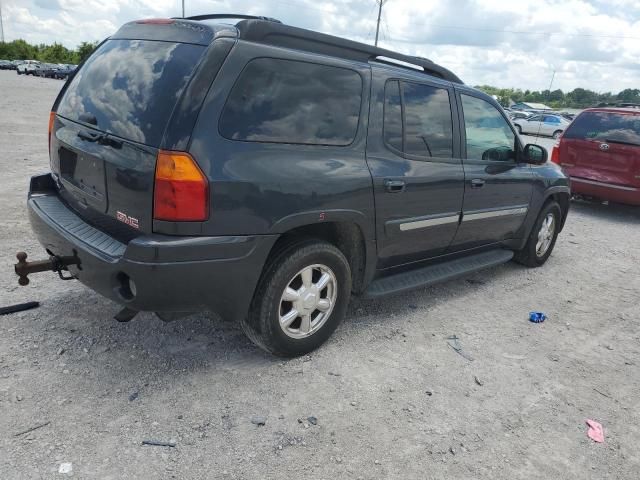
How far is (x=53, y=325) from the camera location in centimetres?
337

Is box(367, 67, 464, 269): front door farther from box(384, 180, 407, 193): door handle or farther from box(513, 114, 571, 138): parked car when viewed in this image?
box(513, 114, 571, 138): parked car

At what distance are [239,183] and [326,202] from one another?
60 cm

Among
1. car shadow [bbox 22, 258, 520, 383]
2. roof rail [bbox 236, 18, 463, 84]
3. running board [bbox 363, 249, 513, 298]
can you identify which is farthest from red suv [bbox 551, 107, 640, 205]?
car shadow [bbox 22, 258, 520, 383]

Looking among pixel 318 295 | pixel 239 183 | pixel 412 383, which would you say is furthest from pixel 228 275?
pixel 412 383

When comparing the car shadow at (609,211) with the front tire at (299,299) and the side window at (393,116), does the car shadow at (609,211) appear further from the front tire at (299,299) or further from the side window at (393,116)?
the front tire at (299,299)

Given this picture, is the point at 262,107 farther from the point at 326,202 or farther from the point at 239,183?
the point at 326,202

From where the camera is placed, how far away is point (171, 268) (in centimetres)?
252

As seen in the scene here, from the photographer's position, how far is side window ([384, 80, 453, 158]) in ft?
11.4

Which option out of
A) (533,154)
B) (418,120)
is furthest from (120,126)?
(533,154)

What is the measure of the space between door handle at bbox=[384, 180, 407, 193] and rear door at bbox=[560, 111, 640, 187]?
6079mm

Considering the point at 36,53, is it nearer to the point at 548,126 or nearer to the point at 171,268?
the point at 548,126

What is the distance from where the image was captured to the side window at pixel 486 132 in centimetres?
420

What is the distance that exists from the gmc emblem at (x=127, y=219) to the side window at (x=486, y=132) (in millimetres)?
2707

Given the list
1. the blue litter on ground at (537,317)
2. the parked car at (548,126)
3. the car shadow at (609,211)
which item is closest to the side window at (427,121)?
the blue litter on ground at (537,317)
